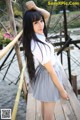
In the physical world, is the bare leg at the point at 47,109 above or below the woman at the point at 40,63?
below

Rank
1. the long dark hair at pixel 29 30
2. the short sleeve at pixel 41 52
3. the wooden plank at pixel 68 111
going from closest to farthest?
the short sleeve at pixel 41 52, the long dark hair at pixel 29 30, the wooden plank at pixel 68 111

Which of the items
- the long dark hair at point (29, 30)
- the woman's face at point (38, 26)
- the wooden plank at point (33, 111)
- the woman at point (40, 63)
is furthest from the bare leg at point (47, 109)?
the wooden plank at point (33, 111)

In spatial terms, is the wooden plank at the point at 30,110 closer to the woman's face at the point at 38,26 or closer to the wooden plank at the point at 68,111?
the wooden plank at the point at 68,111

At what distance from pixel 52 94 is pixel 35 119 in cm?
82

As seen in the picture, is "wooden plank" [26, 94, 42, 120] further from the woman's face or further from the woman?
the woman's face

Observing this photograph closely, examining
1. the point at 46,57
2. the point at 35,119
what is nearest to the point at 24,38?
the point at 46,57

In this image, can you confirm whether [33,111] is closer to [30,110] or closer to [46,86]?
[30,110]

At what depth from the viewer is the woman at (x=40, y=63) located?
2.20m

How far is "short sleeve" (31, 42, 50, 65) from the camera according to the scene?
84.8 inches

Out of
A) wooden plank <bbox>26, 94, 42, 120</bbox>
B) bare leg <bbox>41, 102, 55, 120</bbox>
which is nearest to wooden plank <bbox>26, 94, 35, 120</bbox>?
wooden plank <bbox>26, 94, 42, 120</bbox>

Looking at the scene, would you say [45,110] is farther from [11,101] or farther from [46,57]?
[11,101]

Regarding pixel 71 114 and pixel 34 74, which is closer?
pixel 34 74

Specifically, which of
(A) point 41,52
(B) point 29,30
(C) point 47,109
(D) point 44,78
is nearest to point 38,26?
(B) point 29,30

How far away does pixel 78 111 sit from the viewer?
10.3 feet
